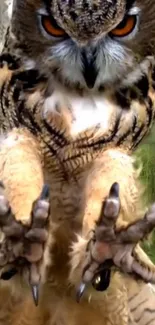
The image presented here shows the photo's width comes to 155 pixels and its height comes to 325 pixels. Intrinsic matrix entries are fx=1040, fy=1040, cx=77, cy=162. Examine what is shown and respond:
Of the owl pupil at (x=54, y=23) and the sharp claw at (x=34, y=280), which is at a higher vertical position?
the owl pupil at (x=54, y=23)

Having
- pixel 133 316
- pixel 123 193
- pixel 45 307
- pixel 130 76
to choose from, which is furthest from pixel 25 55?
pixel 133 316

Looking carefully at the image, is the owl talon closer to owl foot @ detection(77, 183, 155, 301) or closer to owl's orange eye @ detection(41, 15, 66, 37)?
owl foot @ detection(77, 183, 155, 301)

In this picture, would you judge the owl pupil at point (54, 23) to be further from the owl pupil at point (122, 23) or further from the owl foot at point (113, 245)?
the owl foot at point (113, 245)

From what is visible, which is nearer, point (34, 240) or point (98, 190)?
point (34, 240)

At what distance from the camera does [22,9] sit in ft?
10.2

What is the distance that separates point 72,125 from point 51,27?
0.34 meters

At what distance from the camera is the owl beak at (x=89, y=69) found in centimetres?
298

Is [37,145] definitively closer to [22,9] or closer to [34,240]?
[22,9]

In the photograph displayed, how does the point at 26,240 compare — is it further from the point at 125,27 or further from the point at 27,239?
the point at 125,27

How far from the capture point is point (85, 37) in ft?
9.53

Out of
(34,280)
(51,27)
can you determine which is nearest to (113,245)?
(34,280)

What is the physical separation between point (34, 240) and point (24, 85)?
75 centimetres

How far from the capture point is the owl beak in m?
2.98

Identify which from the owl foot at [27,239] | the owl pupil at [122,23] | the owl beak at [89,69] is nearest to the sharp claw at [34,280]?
the owl foot at [27,239]
